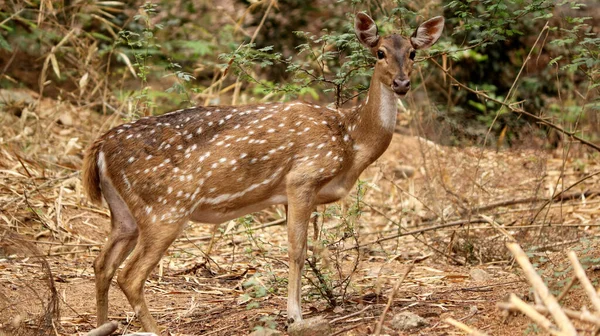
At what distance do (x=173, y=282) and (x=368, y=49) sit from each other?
2.69m

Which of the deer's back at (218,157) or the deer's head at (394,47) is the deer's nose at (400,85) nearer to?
the deer's head at (394,47)

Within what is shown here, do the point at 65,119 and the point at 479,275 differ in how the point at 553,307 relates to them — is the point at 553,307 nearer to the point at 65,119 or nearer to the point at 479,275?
the point at 479,275

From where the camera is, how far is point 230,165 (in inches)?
235

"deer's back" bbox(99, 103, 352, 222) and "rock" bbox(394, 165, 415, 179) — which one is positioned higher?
"deer's back" bbox(99, 103, 352, 222)

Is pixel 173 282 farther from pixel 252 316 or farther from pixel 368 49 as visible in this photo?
pixel 368 49

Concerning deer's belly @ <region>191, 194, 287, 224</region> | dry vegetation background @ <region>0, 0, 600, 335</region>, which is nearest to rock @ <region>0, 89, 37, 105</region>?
dry vegetation background @ <region>0, 0, 600, 335</region>

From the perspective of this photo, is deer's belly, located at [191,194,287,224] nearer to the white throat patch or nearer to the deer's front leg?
the deer's front leg

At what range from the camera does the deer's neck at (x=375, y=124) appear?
20.1 feet

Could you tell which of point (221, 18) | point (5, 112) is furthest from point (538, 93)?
point (5, 112)

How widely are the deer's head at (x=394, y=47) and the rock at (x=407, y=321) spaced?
1.55 meters

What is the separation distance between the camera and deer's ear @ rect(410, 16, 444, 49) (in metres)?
6.28

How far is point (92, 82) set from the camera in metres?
11.3

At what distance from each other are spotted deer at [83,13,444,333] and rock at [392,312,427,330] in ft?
2.51

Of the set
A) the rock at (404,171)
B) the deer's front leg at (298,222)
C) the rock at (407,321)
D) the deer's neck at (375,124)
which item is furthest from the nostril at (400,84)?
the rock at (404,171)
